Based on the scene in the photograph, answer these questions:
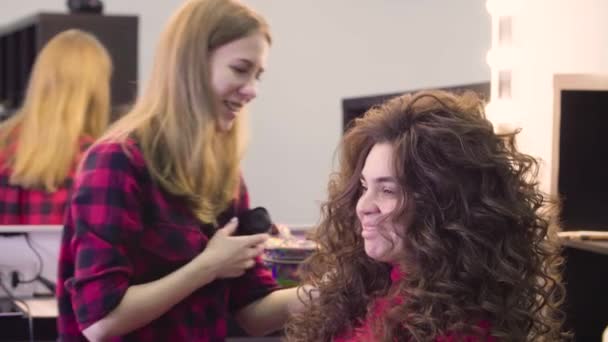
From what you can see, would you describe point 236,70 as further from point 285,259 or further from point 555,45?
point 285,259

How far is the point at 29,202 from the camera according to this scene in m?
2.48

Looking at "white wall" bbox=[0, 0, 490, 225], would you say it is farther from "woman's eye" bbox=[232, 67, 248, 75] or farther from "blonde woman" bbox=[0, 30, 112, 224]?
"woman's eye" bbox=[232, 67, 248, 75]

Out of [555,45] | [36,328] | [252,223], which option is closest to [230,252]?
[252,223]

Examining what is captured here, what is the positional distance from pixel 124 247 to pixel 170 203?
0.11 meters

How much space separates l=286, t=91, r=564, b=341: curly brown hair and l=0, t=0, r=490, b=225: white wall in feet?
10.9

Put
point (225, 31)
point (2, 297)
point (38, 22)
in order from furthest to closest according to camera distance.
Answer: point (38, 22)
point (2, 297)
point (225, 31)

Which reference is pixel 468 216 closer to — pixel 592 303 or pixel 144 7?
pixel 592 303

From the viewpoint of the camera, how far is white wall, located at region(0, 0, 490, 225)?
14.9 feet

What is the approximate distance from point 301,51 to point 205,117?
3.02m

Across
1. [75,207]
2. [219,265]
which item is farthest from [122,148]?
[219,265]

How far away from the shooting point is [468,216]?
1140 mm

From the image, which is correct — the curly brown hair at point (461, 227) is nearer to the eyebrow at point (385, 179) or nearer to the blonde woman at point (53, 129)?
the eyebrow at point (385, 179)

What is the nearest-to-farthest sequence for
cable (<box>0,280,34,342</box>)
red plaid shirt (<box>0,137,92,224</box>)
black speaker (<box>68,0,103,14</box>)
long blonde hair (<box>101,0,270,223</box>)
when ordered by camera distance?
long blonde hair (<box>101,0,270,223</box>), cable (<box>0,280,34,342</box>), red plaid shirt (<box>0,137,92,224</box>), black speaker (<box>68,0,103,14</box>)

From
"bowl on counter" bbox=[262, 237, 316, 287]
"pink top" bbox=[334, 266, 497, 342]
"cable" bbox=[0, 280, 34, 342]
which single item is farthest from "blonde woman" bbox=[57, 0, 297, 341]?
"cable" bbox=[0, 280, 34, 342]
